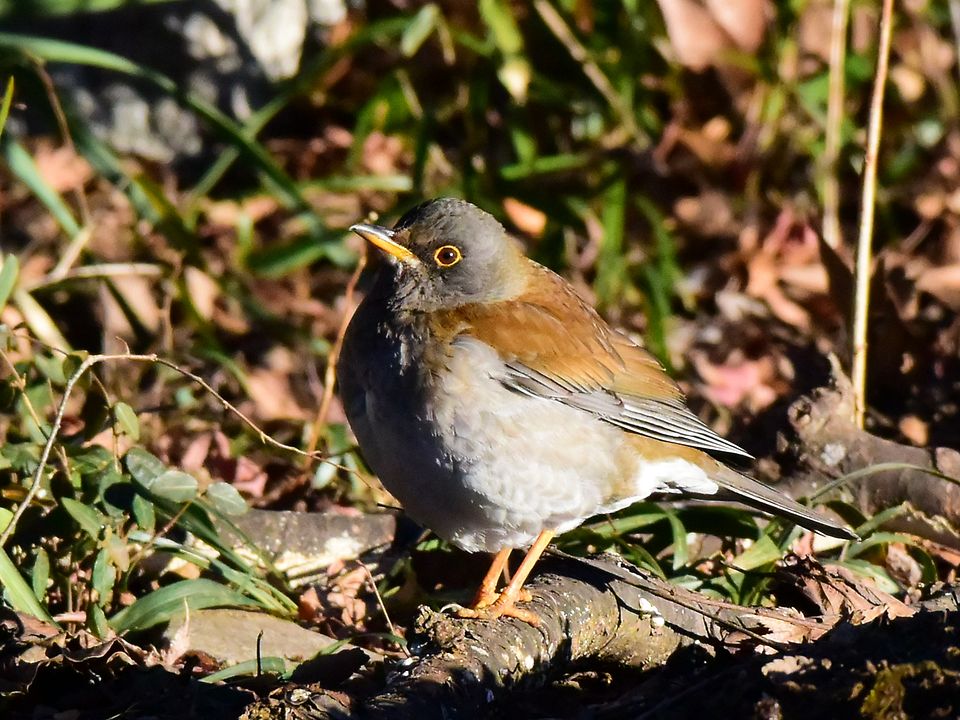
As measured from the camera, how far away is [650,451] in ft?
17.8

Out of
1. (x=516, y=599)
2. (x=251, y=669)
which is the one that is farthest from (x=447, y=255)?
(x=251, y=669)

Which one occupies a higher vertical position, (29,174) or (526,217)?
(29,174)

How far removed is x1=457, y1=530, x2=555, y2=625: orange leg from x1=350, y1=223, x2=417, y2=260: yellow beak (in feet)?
4.34

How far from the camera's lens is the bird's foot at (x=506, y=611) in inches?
164

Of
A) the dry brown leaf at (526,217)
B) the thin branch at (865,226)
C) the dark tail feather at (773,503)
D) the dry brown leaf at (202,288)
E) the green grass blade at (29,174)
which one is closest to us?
the dark tail feather at (773,503)

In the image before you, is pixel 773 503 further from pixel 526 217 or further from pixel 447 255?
pixel 526 217

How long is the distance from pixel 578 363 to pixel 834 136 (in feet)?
13.7

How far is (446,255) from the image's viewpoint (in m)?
5.44

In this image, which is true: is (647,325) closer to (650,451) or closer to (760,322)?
(760,322)

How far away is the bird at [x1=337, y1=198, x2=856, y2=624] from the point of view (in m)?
4.75

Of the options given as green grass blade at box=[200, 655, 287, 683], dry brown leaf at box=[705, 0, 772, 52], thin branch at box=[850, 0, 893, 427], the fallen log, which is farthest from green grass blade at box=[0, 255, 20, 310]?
dry brown leaf at box=[705, 0, 772, 52]

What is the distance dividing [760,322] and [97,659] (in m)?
5.47

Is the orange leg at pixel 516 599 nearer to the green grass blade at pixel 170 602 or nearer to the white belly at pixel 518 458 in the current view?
the white belly at pixel 518 458

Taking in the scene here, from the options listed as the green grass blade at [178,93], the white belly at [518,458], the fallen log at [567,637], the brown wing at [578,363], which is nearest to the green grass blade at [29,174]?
the green grass blade at [178,93]
